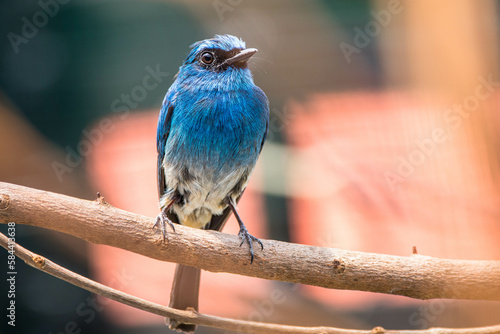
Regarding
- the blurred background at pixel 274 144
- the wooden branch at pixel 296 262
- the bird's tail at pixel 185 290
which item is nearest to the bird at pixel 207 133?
the bird's tail at pixel 185 290

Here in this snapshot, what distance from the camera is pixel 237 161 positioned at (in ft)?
8.57

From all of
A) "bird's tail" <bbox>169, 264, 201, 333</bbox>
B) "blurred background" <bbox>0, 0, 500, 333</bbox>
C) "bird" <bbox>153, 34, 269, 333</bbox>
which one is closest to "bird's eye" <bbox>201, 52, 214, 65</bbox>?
"bird" <bbox>153, 34, 269, 333</bbox>

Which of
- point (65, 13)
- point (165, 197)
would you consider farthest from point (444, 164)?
point (65, 13)

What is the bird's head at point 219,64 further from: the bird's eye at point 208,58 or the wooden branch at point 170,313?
the wooden branch at point 170,313

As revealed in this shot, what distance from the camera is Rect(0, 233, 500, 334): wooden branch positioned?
1755 millimetres

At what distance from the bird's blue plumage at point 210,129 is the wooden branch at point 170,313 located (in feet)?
2.69

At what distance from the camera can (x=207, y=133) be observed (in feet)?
8.33

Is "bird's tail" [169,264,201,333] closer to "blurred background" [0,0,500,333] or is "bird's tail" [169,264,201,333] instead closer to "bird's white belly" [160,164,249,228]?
"bird's white belly" [160,164,249,228]

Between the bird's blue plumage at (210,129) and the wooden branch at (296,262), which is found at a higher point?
the bird's blue plumage at (210,129)

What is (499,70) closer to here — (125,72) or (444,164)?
(444,164)

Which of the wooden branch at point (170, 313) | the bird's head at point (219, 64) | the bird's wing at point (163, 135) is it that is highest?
the bird's head at point (219, 64)

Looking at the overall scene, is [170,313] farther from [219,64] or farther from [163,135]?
[219,64]

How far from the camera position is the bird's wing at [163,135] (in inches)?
107

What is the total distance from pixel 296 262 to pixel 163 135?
43.2 inches
